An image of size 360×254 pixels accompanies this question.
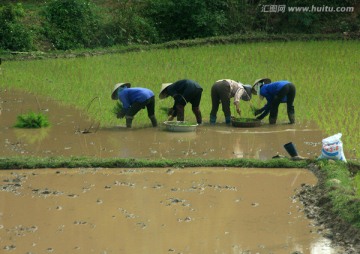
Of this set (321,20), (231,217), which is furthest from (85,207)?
(321,20)

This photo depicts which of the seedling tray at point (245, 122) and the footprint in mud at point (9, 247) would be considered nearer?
the footprint in mud at point (9, 247)

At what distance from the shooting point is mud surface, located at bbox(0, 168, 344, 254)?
19.8ft

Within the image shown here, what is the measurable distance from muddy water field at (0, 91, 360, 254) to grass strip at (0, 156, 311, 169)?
0.33 feet

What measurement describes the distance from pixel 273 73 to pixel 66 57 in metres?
4.87

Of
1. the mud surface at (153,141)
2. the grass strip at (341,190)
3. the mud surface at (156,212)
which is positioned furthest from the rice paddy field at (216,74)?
the mud surface at (156,212)

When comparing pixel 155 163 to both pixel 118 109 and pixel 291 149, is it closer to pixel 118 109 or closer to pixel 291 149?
pixel 291 149

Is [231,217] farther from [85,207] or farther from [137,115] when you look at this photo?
[137,115]

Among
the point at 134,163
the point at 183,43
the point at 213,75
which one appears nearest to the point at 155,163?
the point at 134,163

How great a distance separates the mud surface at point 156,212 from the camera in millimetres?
6031

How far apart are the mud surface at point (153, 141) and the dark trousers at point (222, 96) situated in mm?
228

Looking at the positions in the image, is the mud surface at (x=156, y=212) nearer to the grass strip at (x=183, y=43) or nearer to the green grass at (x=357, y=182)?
the green grass at (x=357, y=182)

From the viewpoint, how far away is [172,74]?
14.6 m

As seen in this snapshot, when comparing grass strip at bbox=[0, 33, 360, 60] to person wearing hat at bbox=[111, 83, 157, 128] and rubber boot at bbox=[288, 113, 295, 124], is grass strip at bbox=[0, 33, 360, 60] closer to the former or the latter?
person wearing hat at bbox=[111, 83, 157, 128]

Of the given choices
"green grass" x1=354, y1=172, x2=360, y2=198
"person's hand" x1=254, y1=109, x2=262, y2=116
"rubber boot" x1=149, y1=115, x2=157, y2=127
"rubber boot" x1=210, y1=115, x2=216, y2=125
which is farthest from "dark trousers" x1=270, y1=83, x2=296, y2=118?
"green grass" x1=354, y1=172, x2=360, y2=198
